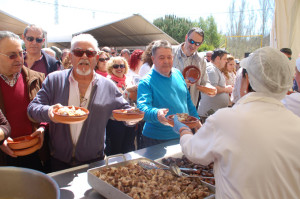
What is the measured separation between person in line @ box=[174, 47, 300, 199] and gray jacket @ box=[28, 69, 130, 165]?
1.01 m

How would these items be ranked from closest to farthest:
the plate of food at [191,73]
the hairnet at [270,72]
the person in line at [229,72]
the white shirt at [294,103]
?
the hairnet at [270,72], the white shirt at [294,103], the plate of food at [191,73], the person in line at [229,72]

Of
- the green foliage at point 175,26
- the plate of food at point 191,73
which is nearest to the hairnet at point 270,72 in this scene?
the plate of food at point 191,73

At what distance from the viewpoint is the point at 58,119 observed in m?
1.63

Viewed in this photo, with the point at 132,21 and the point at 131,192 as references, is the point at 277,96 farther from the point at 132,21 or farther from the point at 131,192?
the point at 132,21

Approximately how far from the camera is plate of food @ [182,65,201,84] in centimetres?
313

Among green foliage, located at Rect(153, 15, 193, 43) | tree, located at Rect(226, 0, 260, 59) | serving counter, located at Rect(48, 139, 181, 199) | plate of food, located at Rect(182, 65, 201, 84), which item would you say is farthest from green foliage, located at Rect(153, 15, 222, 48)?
serving counter, located at Rect(48, 139, 181, 199)

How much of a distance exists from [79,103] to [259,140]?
54.2 inches

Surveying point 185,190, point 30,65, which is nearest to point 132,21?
point 30,65

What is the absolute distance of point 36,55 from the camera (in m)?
2.96

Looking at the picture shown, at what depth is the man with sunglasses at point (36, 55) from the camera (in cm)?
291

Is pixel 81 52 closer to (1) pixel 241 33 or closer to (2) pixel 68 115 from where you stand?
(2) pixel 68 115

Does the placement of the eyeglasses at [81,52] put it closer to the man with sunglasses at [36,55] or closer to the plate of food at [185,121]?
the plate of food at [185,121]

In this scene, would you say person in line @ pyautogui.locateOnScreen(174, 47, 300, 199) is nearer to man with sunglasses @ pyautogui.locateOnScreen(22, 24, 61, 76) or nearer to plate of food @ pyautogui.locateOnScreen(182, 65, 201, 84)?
plate of food @ pyautogui.locateOnScreen(182, 65, 201, 84)

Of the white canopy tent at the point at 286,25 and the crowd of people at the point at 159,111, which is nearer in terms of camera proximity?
the crowd of people at the point at 159,111
